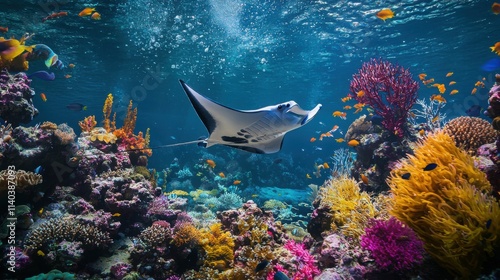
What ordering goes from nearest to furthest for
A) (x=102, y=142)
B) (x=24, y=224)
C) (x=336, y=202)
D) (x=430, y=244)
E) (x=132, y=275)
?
(x=430, y=244)
(x=132, y=275)
(x=24, y=224)
(x=336, y=202)
(x=102, y=142)

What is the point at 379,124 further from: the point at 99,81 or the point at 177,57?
the point at 99,81

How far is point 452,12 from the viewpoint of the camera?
1509 centimetres

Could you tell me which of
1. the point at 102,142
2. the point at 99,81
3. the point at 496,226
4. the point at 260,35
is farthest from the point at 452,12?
the point at 99,81

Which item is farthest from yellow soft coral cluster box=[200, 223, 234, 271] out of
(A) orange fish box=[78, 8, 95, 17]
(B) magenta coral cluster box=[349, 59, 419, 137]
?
(A) orange fish box=[78, 8, 95, 17]

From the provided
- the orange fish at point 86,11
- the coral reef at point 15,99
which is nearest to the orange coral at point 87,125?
the coral reef at point 15,99

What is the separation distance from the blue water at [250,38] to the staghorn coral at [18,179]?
459 inches

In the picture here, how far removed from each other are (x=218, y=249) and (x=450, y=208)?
397 centimetres

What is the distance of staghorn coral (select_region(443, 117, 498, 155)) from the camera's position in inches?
212

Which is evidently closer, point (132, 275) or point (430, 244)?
point (430, 244)

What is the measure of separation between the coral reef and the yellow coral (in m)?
8.19

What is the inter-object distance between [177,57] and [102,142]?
55.0 ft

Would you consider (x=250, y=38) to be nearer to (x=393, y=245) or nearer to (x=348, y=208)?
(x=348, y=208)

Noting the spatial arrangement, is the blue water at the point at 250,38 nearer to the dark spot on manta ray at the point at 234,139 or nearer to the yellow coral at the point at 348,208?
the yellow coral at the point at 348,208

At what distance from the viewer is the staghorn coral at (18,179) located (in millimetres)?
4941
